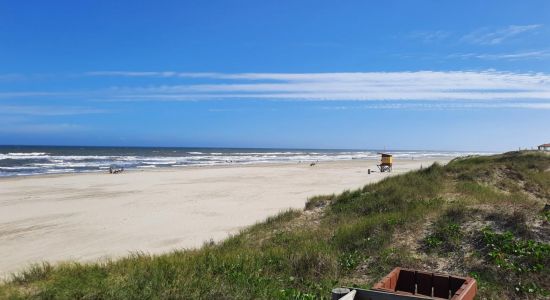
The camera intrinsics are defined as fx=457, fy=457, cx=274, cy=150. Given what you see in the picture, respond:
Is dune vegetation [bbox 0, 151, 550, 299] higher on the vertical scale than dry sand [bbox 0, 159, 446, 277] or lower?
higher

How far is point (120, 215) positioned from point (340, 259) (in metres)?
11.4

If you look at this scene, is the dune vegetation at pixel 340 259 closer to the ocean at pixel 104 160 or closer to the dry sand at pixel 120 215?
the dry sand at pixel 120 215

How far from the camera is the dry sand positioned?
11914 mm

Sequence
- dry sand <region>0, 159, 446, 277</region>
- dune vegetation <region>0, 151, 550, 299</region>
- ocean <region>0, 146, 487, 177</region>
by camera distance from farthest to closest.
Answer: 1. ocean <region>0, 146, 487, 177</region>
2. dry sand <region>0, 159, 446, 277</region>
3. dune vegetation <region>0, 151, 550, 299</region>

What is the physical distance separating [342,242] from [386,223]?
1.16 meters

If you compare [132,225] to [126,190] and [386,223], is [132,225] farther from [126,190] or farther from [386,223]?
[126,190]

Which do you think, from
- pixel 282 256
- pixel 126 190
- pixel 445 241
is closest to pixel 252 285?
pixel 282 256

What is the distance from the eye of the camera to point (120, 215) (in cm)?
1705

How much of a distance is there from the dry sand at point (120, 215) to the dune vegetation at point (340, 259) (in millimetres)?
2756

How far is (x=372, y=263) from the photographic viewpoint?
7809mm

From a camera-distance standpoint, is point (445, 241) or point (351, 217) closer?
point (445, 241)

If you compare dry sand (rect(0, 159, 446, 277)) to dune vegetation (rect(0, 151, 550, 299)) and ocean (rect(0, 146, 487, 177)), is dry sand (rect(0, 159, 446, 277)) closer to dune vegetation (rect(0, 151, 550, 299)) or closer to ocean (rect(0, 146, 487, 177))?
dune vegetation (rect(0, 151, 550, 299))

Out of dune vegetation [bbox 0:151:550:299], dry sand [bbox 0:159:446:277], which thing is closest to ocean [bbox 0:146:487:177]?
Result: dry sand [bbox 0:159:446:277]

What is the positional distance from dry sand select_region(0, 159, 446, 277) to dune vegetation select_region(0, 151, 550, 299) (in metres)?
2.76
